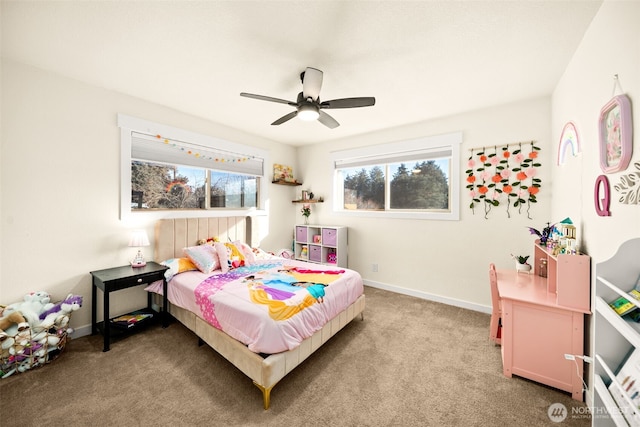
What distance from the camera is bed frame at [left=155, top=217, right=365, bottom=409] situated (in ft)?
5.51

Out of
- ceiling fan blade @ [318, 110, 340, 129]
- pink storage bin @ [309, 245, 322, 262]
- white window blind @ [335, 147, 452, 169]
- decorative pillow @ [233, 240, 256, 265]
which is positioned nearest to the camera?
ceiling fan blade @ [318, 110, 340, 129]

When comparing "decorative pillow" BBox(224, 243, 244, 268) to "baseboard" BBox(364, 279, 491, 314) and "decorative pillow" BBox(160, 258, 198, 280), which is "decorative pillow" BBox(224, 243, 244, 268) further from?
"baseboard" BBox(364, 279, 491, 314)

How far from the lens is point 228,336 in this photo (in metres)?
1.97

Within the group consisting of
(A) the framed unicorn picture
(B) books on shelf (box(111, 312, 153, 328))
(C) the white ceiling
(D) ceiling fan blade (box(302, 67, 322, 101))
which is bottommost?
(B) books on shelf (box(111, 312, 153, 328))

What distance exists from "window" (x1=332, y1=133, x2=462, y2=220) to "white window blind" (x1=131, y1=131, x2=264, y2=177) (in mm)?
1556

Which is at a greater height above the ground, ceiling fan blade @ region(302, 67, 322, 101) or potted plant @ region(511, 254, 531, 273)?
ceiling fan blade @ region(302, 67, 322, 101)

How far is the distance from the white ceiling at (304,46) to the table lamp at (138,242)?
1598 mm

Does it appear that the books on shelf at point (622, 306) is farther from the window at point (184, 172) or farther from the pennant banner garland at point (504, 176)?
the window at point (184, 172)

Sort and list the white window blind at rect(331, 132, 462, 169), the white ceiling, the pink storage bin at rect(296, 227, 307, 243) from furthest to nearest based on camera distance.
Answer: the pink storage bin at rect(296, 227, 307, 243) → the white window blind at rect(331, 132, 462, 169) → the white ceiling

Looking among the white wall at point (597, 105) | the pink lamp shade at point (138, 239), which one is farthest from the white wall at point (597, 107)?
the pink lamp shade at point (138, 239)

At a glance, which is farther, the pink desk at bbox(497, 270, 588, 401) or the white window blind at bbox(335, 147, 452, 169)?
Answer: the white window blind at bbox(335, 147, 452, 169)

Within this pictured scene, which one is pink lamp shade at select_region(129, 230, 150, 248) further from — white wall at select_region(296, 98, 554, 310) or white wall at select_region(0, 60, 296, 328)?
white wall at select_region(296, 98, 554, 310)

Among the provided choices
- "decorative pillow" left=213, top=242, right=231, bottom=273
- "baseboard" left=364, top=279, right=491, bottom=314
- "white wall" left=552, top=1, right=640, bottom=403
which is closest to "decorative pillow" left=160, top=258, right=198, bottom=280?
"decorative pillow" left=213, top=242, right=231, bottom=273

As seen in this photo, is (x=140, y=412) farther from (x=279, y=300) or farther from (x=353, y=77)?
(x=353, y=77)
